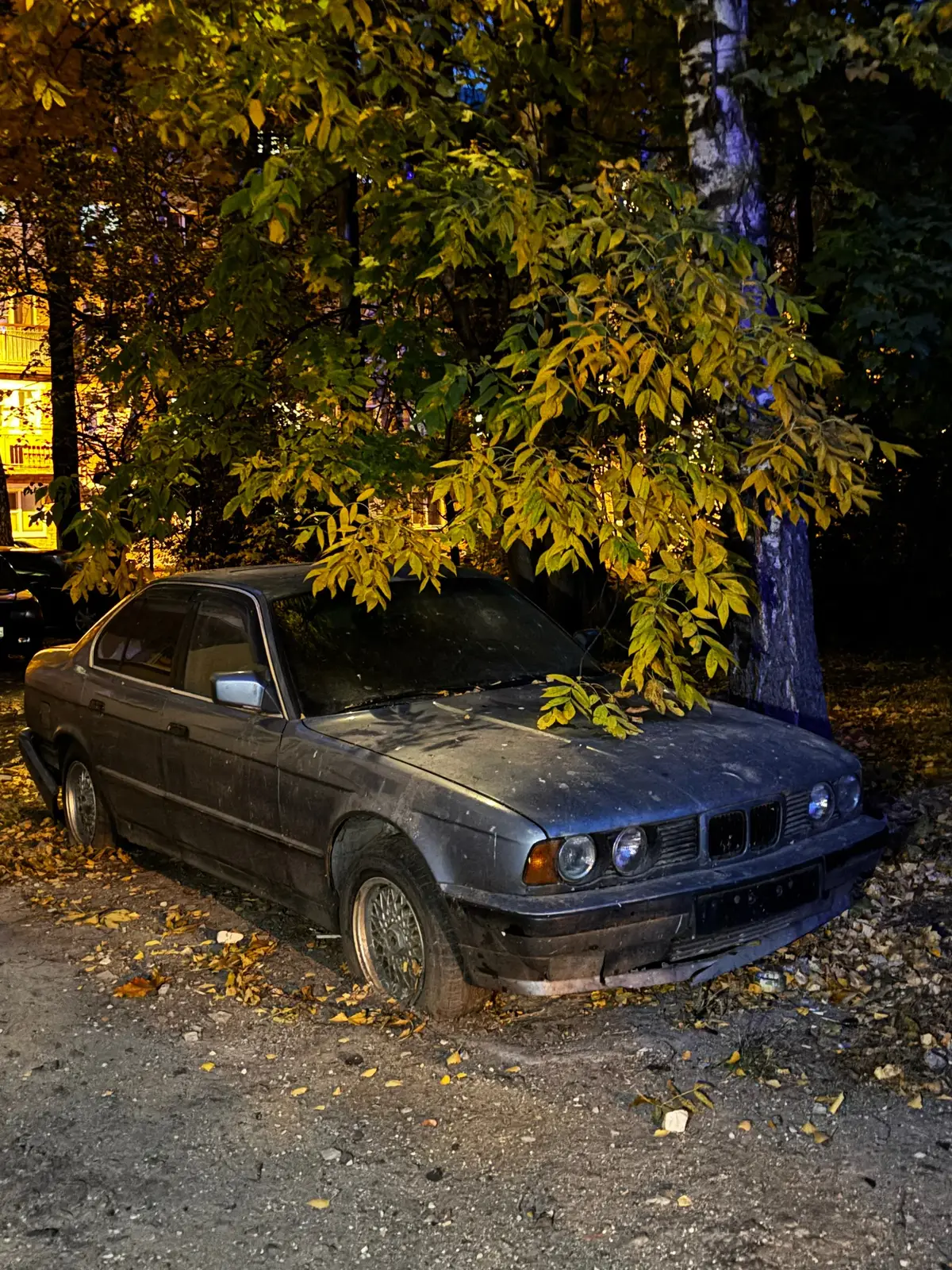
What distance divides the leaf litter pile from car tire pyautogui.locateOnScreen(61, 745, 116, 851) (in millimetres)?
86

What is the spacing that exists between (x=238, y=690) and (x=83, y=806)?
7.13 feet

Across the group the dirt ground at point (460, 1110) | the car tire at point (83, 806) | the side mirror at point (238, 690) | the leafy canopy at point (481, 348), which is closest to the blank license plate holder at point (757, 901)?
the dirt ground at point (460, 1110)

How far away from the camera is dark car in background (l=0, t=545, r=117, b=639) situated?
18312mm

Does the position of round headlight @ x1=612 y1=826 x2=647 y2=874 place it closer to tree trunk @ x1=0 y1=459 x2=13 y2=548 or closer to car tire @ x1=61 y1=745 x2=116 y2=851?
car tire @ x1=61 y1=745 x2=116 y2=851

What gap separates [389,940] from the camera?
4668mm

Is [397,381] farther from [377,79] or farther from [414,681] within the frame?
[414,681]

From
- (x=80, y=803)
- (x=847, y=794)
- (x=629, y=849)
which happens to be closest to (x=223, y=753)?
(x=80, y=803)

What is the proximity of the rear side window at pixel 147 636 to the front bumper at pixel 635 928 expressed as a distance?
7.88ft

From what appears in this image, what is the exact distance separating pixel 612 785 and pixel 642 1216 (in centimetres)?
144

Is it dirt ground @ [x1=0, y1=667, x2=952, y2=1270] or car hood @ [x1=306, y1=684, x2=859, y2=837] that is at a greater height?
car hood @ [x1=306, y1=684, x2=859, y2=837]

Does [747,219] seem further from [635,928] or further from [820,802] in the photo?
[635,928]

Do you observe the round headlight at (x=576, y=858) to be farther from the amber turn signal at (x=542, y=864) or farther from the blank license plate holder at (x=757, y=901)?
the blank license plate holder at (x=757, y=901)

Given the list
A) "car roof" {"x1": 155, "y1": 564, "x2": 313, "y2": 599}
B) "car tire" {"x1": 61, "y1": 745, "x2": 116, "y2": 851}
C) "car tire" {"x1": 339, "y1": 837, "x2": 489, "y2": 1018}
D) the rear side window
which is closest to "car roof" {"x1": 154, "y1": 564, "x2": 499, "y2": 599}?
"car roof" {"x1": 155, "y1": 564, "x2": 313, "y2": 599}

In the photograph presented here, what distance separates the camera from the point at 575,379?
190 inches
